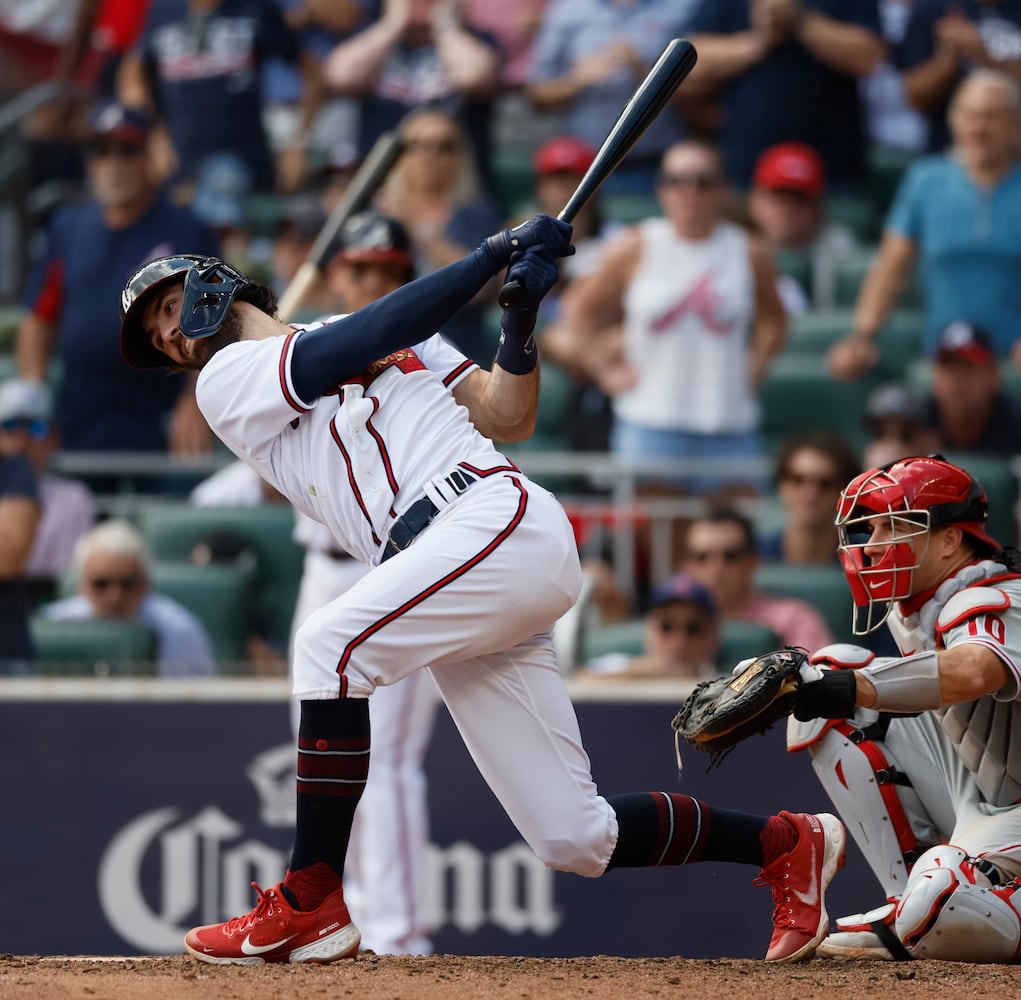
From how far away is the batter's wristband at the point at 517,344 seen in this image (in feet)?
11.3

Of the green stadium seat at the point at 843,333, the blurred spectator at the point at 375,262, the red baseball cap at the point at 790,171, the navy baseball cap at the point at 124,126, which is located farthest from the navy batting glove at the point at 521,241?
the red baseball cap at the point at 790,171

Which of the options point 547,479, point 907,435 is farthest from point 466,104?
point 907,435

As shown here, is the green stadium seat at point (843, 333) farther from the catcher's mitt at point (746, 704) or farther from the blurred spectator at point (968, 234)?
the catcher's mitt at point (746, 704)

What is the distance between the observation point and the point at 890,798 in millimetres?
3795

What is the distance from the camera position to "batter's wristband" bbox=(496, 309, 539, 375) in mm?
3432

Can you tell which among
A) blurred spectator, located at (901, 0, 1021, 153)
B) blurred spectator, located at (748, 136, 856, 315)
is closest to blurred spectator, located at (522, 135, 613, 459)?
blurred spectator, located at (748, 136, 856, 315)

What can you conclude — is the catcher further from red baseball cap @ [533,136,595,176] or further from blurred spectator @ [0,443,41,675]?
red baseball cap @ [533,136,595,176]

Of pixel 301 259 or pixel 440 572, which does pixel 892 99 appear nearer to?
pixel 301 259

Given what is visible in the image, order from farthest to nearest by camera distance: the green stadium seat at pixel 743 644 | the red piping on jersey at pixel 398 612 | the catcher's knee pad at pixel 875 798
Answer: the green stadium seat at pixel 743 644 < the catcher's knee pad at pixel 875 798 < the red piping on jersey at pixel 398 612

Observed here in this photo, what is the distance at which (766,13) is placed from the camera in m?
7.78

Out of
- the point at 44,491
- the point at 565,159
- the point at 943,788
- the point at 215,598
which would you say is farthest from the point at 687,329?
the point at 943,788

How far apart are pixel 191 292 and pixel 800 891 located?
68.4 inches

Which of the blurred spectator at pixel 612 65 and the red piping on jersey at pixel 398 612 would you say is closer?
the red piping on jersey at pixel 398 612

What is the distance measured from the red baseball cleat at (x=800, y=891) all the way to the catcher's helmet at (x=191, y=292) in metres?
1.57
